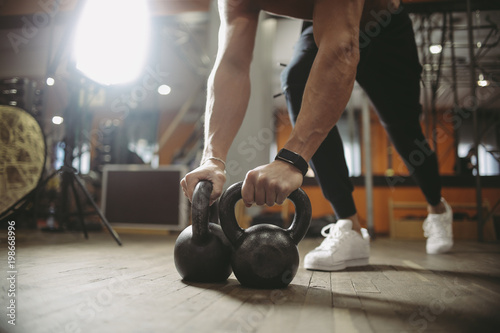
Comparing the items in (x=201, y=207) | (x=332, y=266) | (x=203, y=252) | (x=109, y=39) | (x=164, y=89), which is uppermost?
(x=164, y=89)

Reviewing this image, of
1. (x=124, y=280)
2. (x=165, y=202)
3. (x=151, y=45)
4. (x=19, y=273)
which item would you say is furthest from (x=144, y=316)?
(x=151, y=45)

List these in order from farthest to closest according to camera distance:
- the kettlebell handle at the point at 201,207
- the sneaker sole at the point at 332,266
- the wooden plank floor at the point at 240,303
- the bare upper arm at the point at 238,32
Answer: the sneaker sole at the point at 332,266, the bare upper arm at the point at 238,32, the kettlebell handle at the point at 201,207, the wooden plank floor at the point at 240,303

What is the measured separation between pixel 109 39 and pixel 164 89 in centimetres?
725

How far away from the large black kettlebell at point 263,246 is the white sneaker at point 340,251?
1.28ft

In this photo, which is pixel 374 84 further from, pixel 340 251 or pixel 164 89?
pixel 164 89

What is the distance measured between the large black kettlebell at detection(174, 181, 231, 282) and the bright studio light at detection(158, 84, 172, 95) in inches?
338

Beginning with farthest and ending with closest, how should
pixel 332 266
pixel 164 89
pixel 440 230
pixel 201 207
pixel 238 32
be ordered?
pixel 164 89
pixel 440 230
pixel 332 266
pixel 238 32
pixel 201 207

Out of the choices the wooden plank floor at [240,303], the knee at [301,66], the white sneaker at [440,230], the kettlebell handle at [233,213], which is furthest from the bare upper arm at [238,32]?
the white sneaker at [440,230]

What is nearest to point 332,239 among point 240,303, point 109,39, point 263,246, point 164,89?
point 263,246

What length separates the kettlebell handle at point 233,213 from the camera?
80 cm

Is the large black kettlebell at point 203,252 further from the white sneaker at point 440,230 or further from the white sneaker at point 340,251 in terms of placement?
the white sneaker at point 440,230

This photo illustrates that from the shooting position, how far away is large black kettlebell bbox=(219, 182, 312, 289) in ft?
2.53

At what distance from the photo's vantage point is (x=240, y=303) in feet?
2.17

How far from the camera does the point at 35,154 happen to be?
172 cm
